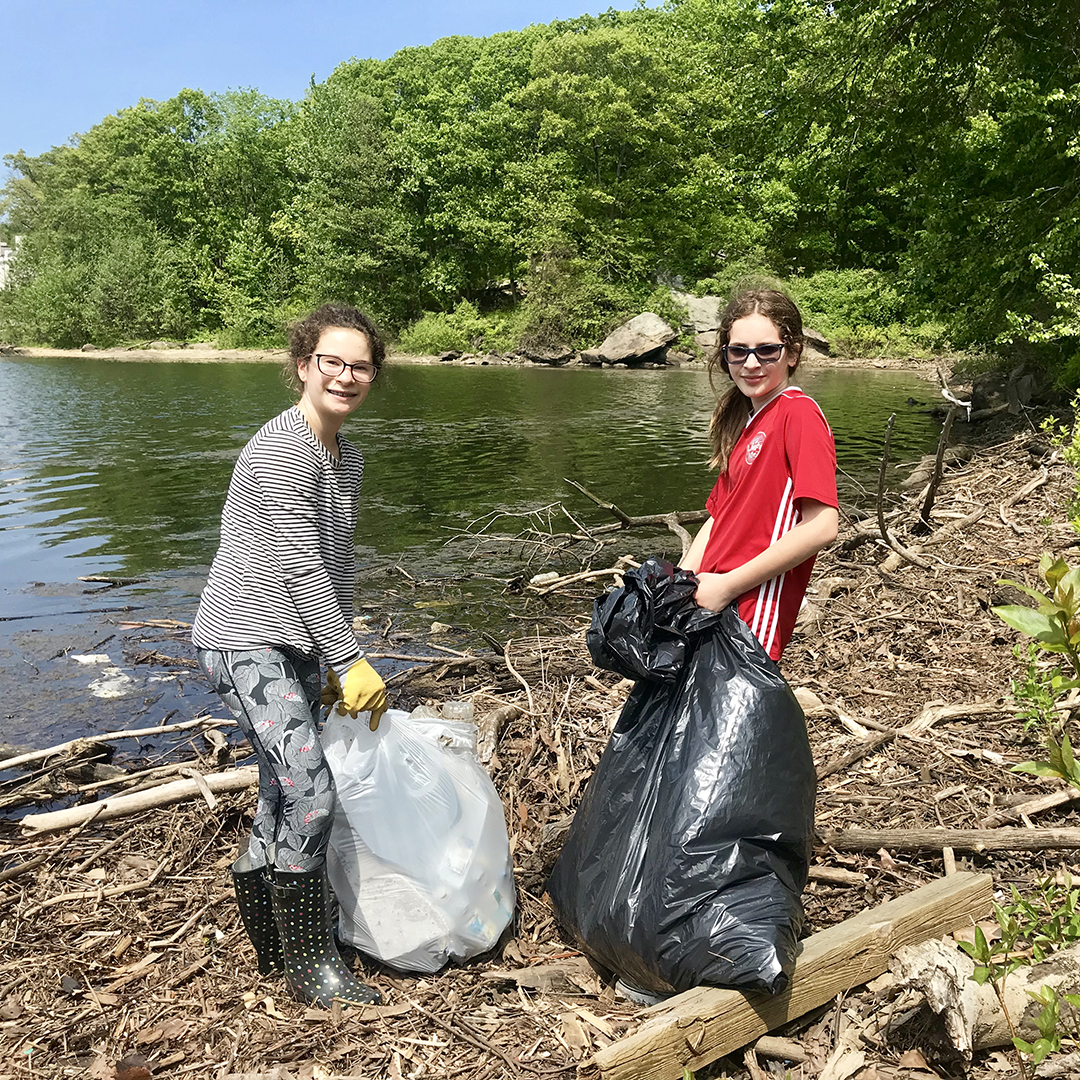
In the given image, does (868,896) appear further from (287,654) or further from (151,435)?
(151,435)

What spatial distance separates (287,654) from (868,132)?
14590mm

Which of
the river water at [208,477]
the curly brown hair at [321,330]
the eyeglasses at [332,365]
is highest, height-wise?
the curly brown hair at [321,330]

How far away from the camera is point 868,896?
279 cm

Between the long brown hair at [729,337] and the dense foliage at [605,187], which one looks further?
the dense foliage at [605,187]

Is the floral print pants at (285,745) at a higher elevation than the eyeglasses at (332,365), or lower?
lower

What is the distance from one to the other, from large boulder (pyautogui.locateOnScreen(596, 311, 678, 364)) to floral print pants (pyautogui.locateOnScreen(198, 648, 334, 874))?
33120 mm

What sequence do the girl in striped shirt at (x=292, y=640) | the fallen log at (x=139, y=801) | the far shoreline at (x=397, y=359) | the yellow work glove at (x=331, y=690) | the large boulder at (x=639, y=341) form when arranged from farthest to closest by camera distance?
the large boulder at (x=639, y=341)
the far shoreline at (x=397, y=359)
the fallen log at (x=139, y=801)
the yellow work glove at (x=331, y=690)
the girl in striped shirt at (x=292, y=640)

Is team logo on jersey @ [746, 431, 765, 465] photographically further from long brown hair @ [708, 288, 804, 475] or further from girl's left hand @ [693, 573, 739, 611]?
girl's left hand @ [693, 573, 739, 611]

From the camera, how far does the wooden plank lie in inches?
81.9

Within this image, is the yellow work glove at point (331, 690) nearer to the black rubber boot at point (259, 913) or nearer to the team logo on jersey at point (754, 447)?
the black rubber boot at point (259, 913)

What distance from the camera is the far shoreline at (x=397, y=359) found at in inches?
1230

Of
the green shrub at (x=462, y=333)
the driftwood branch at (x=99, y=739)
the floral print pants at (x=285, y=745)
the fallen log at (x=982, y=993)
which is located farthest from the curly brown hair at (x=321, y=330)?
the green shrub at (x=462, y=333)

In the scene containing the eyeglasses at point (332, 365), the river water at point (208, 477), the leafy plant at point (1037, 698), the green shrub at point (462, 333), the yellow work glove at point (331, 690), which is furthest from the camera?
the green shrub at point (462, 333)

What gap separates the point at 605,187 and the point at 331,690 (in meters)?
42.4
